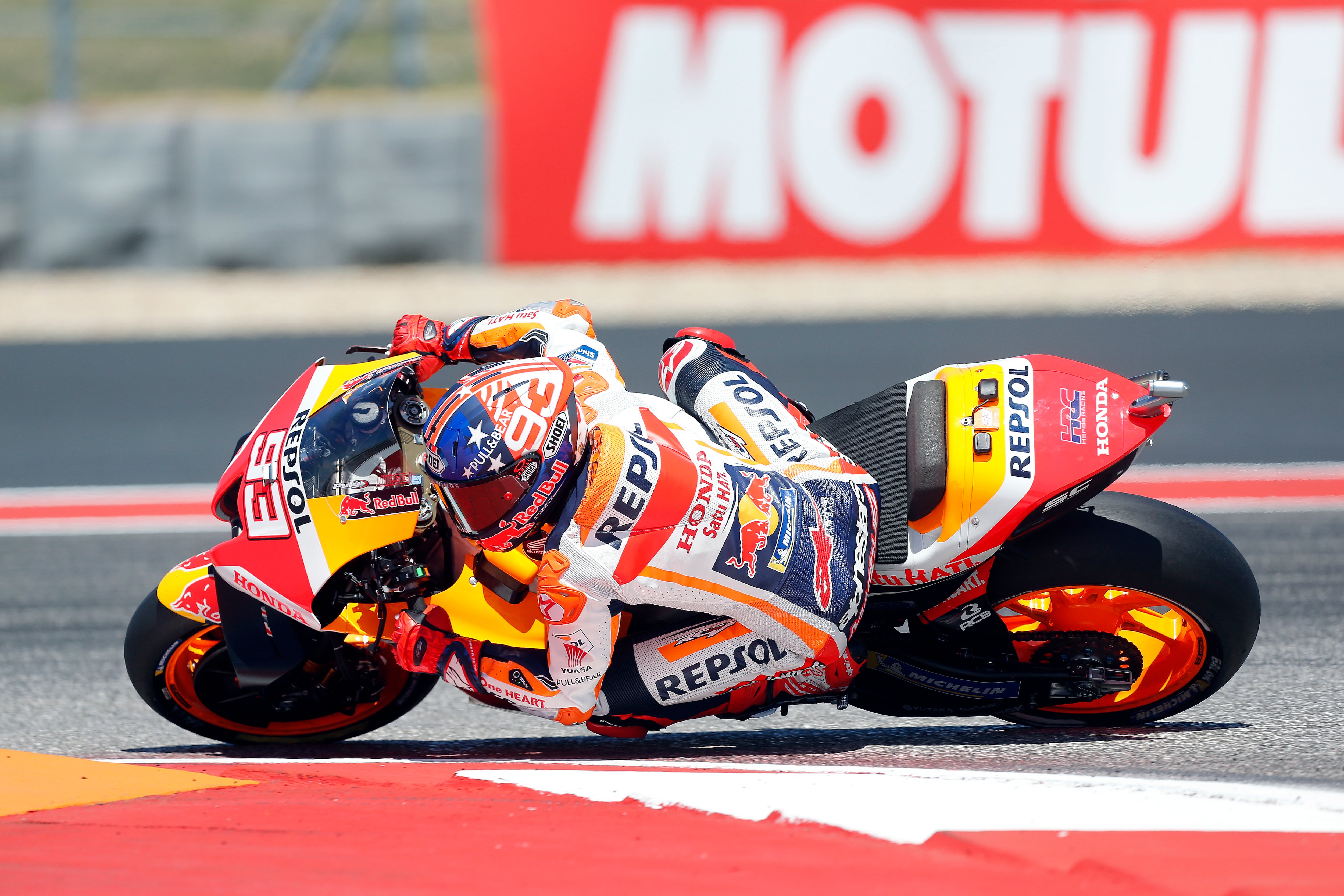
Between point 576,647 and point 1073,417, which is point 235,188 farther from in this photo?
point 1073,417

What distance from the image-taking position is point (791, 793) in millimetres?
3129

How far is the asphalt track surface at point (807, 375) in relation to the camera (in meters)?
7.48

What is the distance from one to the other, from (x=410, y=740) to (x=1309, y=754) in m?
2.36

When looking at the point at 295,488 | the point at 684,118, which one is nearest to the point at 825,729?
the point at 295,488

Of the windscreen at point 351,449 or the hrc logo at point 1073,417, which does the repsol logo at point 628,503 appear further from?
the hrc logo at point 1073,417

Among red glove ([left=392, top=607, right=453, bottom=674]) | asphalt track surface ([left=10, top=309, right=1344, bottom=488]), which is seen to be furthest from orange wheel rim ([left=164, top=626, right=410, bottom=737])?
asphalt track surface ([left=10, top=309, right=1344, bottom=488])

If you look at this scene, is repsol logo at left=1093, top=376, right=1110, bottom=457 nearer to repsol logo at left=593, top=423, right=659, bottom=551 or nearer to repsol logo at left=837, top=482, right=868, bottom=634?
repsol logo at left=837, top=482, right=868, bottom=634

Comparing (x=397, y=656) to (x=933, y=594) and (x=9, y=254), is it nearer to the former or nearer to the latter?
(x=933, y=594)

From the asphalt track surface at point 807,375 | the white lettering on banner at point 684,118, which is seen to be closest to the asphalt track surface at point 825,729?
the asphalt track surface at point 807,375

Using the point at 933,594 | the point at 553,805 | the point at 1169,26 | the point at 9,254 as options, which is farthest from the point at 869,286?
the point at 553,805

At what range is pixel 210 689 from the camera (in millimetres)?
3717

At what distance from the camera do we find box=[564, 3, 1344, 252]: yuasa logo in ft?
31.7

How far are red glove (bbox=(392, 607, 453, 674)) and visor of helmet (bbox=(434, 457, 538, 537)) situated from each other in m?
0.33

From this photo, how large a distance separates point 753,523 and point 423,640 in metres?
0.79
